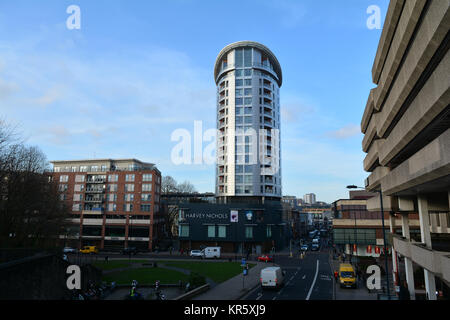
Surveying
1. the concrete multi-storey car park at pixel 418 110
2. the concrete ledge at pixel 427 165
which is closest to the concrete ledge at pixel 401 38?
the concrete multi-storey car park at pixel 418 110

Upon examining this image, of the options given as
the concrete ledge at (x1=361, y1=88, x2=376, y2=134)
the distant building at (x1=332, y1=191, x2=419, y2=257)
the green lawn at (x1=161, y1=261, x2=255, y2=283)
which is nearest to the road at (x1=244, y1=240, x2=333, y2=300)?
the green lawn at (x1=161, y1=261, x2=255, y2=283)

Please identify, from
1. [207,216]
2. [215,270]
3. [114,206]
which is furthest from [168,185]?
[215,270]

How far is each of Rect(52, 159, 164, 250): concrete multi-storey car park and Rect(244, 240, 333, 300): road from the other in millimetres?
38951

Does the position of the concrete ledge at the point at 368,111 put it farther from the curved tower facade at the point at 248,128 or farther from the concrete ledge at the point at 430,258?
the curved tower facade at the point at 248,128

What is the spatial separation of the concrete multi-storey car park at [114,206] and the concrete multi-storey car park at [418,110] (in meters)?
55.9

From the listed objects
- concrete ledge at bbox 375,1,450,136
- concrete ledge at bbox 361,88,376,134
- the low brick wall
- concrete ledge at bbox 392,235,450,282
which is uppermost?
concrete ledge at bbox 361,88,376,134

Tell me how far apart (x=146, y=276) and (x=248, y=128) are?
44.4 metres

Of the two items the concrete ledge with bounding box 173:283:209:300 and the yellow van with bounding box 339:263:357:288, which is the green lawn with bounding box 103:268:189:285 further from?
the yellow van with bounding box 339:263:357:288

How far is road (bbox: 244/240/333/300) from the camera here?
26484 mm

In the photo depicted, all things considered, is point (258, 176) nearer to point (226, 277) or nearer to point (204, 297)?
point (226, 277)

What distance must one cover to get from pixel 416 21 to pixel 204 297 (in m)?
24.7

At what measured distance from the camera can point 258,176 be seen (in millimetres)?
70438

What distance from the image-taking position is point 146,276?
119ft
